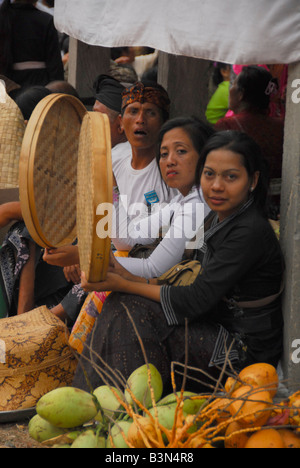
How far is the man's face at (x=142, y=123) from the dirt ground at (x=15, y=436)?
1773 millimetres

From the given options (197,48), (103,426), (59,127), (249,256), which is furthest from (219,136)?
Result: (103,426)

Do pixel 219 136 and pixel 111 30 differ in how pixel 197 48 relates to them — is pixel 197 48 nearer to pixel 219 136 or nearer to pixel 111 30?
pixel 219 136

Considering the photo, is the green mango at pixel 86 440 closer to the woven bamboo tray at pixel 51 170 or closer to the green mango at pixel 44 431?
the green mango at pixel 44 431

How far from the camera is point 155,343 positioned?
2564 millimetres

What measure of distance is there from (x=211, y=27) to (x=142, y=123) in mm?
1122

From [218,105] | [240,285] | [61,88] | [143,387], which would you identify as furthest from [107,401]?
[218,105]

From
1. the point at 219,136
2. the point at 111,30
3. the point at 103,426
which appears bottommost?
the point at 103,426

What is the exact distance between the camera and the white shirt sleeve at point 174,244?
297 centimetres

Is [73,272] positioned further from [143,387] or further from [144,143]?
[143,387]

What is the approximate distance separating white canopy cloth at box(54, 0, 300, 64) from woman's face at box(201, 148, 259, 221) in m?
0.41

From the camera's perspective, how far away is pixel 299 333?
8.38ft

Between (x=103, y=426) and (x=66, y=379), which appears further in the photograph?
(x=66, y=379)

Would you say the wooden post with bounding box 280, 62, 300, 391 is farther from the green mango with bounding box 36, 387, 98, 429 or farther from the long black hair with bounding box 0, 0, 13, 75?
the long black hair with bounding box 0, 0, 13, 75
